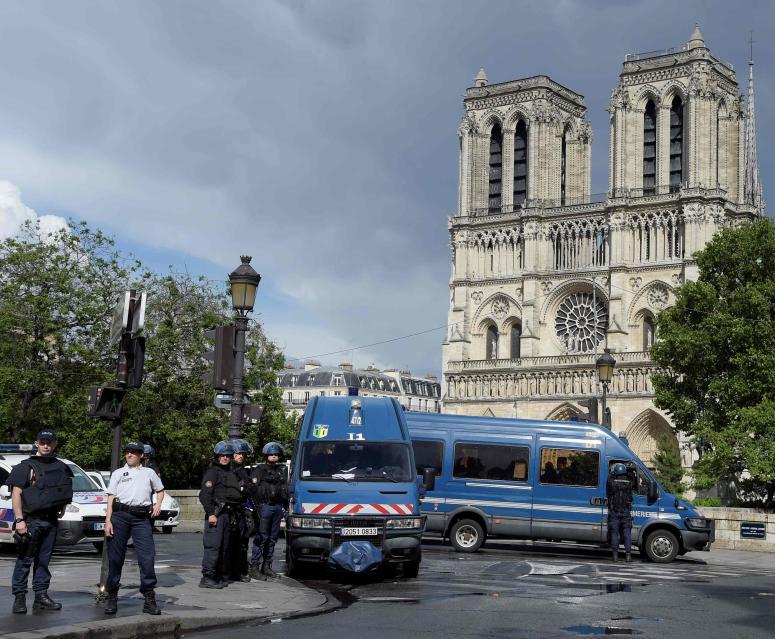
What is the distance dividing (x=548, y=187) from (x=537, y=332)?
367 inches

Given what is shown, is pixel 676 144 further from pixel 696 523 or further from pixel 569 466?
pixel 696 523

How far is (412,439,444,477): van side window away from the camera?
2273 cm

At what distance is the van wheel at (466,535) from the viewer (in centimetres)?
2232

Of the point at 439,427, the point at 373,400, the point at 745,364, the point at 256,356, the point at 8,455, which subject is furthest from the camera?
the point at 256,356

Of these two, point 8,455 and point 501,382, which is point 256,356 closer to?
point 8,455

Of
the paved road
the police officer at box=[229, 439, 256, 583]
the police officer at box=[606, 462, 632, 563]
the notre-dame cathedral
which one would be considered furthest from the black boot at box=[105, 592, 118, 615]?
the notre-dame cathedral

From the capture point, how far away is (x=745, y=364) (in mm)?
37094

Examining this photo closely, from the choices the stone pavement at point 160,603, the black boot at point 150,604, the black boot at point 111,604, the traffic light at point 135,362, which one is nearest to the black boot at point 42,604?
the stone pavement at point 160,603

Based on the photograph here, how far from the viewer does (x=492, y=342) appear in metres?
80.1

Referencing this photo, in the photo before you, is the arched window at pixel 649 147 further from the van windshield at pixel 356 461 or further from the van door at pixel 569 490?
the van windshield at pixel 356 461

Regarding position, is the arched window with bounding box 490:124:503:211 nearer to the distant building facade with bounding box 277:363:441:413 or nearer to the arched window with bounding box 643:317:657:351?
the arched window with bounding box 643:317:657:351

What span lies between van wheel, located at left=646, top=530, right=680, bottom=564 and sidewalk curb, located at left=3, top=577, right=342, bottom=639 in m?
11.0

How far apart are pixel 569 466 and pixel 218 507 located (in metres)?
9.93

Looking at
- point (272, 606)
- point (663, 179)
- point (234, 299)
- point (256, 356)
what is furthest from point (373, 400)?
point (663, 179)
